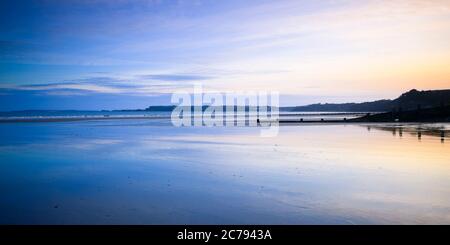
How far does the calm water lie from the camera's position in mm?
7430

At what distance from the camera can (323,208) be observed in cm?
782

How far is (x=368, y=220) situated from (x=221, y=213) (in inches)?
103

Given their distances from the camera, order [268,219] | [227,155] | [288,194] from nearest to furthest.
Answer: [268,219], [288,194], [227,155]

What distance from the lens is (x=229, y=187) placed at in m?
9.90

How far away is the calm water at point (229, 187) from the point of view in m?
7.43
